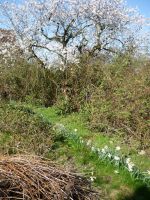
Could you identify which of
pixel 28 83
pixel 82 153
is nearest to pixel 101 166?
pixel 82 153

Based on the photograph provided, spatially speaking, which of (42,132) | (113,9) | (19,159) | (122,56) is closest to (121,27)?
(113,9)

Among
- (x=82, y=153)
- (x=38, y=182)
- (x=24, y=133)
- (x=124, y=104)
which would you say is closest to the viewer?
(x=38, y=182)

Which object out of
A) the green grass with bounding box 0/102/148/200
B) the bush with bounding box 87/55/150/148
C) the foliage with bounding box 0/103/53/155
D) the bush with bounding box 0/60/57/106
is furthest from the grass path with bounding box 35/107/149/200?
the bush with bounding box 0/60/57/106

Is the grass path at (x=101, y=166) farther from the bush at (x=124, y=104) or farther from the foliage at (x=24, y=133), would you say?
the bush at (x=124, y=104)

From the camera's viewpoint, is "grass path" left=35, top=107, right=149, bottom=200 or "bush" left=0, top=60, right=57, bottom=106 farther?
"bush" left=0, top=60, right=57, bottom=106

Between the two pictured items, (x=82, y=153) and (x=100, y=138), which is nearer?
(x=82, y=153)

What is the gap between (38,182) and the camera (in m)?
3.02

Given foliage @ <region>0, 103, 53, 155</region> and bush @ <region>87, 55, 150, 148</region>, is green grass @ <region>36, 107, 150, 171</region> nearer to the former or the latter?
bush @ <region>87, 55, 150, 148</region>

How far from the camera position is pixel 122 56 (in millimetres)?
15250

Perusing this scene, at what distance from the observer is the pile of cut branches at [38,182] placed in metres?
2.96

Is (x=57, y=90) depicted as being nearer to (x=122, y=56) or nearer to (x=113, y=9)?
(x=122, y=56)

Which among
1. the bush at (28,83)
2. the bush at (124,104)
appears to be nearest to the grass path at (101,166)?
the bush at (124,104)

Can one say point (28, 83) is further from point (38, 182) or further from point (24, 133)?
point (38, 182)

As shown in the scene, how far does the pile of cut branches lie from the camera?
2.96 m
